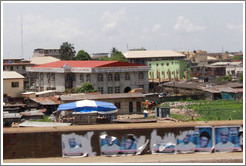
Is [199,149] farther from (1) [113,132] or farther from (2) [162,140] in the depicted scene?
(1) [113,132]

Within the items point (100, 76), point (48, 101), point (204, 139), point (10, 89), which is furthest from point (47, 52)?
point (204, 139)

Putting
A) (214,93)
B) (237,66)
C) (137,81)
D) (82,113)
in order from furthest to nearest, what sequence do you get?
(237,66)
(137,81)
(214,93)
(82,113)

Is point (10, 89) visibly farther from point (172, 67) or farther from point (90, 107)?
point (172, 67)

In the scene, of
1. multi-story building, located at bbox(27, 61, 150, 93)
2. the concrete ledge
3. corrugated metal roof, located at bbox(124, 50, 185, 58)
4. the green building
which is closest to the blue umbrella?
the concrete ledge

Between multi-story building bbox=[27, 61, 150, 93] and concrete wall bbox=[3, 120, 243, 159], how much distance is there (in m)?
32.6

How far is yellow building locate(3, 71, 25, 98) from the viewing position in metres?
38.5

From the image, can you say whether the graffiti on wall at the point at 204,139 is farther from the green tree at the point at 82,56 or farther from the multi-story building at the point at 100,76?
the green tree at the point at 82,56

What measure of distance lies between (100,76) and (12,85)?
10889mm

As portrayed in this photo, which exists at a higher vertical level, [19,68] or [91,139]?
[19,68]

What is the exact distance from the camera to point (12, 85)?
3903 cm

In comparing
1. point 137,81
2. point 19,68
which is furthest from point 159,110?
point 19,68

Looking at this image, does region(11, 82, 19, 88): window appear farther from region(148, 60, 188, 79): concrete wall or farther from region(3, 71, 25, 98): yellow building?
region(148, 60, 188, 79): concrete wall

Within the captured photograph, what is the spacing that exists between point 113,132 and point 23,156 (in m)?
2.86

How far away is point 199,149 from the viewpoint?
13797 millimetres
